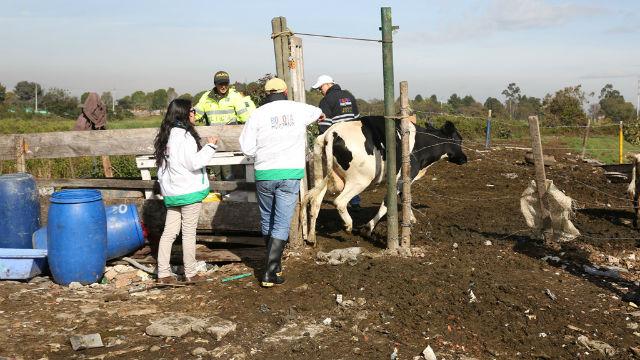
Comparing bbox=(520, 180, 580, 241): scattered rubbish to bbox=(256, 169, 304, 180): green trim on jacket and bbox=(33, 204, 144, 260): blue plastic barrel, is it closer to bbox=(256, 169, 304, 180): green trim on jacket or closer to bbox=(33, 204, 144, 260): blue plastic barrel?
bbox=(256, 169, 304, 180): green trim on jacket

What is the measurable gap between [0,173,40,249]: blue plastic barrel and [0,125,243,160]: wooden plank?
0.66m

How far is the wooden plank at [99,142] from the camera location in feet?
22.4

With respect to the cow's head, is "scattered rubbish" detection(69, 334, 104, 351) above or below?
below

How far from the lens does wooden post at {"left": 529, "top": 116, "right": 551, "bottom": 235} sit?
680cm

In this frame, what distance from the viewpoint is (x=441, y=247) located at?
7160 mm

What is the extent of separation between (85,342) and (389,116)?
3.86 meters

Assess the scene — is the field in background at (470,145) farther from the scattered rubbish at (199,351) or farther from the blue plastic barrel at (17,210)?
the scattered rubbish at (199,351)

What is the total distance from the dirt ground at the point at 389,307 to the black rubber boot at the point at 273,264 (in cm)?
11

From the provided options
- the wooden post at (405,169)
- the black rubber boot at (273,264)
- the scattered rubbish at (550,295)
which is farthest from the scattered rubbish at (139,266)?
the scattered rubbish at (550,295)

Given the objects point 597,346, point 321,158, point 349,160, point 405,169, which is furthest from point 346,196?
point 597,346

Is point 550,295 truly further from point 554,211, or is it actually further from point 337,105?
point 337,105

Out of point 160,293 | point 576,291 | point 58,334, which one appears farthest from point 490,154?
point 58,334

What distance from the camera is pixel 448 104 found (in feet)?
198

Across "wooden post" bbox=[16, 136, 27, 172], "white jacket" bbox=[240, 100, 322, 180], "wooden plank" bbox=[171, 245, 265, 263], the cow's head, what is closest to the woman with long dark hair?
"white jacket" bbox=[240, 100, 322, 180]
